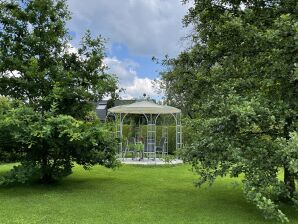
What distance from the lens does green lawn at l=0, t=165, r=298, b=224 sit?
630cm

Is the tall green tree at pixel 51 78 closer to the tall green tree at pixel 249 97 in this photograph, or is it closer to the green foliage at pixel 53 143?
the green foliage at pixel 53 143

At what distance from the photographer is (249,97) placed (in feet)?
20.8

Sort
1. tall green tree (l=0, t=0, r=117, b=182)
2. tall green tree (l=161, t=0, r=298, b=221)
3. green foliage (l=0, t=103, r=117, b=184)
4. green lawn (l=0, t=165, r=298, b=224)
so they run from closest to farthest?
tall green tree (l=161, t=0, r=298, b=221) → green lawn (l=0, t=165, r=298, b=224) → green foliage (l=0, t=103, r=117, b=184) → tall green tree (l=0, t=0, r=117, b=182)

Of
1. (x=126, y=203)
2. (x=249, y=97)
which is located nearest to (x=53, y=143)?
(x=126, y=203)

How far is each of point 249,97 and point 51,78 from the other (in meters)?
5.09

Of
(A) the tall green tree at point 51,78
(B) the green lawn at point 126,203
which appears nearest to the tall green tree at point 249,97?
(B) the green lawn at point 126,203

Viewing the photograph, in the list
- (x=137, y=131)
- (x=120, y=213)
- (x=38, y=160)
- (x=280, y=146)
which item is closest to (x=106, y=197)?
(x=120, y=213)

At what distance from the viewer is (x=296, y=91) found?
6316 millimetres

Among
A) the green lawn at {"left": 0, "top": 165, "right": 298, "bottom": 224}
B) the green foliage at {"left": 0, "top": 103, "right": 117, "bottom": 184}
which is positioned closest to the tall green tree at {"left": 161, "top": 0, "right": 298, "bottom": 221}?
the green lawn at {"left": 0, "top": 165, "right": 298, "bottom": 224}

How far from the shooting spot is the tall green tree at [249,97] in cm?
559

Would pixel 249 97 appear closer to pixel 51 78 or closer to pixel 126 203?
pixel 126 203

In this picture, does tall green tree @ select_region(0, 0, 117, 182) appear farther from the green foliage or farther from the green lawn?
the green lawn

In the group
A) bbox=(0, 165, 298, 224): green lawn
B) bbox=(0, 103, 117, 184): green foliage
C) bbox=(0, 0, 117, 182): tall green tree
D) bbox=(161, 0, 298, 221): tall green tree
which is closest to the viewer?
bbox=(161, 0, 298, 221): tall green tree

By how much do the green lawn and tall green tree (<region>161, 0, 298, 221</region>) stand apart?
54 cm
